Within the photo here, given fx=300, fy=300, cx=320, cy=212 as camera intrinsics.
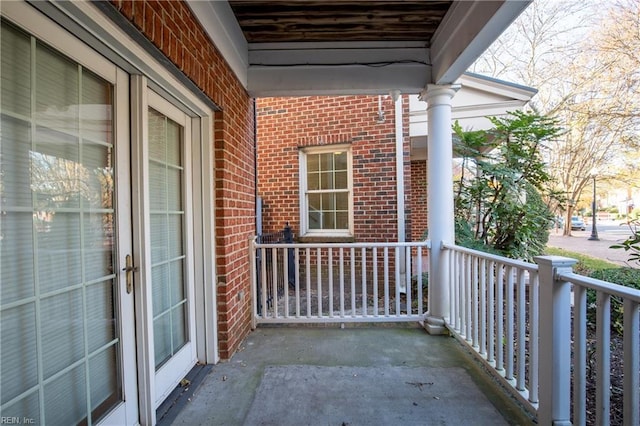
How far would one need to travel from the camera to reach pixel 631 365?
1123 mm

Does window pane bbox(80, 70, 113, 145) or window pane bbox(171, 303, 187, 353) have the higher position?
window pane bbox(80, 70, 113, 145)

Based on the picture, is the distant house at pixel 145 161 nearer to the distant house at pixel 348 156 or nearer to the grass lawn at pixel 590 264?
the distant house at pixel 348 156

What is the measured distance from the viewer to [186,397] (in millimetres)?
1904

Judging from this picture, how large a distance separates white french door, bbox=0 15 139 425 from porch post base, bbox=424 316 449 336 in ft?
8.05

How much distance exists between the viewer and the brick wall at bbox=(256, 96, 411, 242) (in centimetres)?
450

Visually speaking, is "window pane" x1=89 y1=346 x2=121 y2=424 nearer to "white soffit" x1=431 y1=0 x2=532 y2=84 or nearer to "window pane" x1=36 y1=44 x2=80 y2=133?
"window pane" x1=36 y1=44 x2=80 y2=133

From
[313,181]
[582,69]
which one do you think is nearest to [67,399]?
[313,181]

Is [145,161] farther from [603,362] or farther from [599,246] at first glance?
[599,246]

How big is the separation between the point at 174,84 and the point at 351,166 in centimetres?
317

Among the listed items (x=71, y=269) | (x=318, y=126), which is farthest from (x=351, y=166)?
(x=71, y=269)

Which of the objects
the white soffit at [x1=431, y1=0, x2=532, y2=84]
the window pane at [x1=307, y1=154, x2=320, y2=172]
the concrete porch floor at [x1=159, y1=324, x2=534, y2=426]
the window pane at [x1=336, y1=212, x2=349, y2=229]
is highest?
the white soffit at [x1=431, y1=0, x2=532, y2=84]

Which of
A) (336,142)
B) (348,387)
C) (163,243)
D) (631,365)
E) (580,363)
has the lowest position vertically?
(348,387)

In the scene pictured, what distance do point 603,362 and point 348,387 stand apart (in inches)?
54.2

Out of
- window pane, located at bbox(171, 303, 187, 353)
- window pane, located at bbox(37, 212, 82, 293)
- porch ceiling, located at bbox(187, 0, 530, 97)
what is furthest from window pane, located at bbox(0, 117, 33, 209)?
porch ceiling, located at bbox(187, 0, 530, 97)
